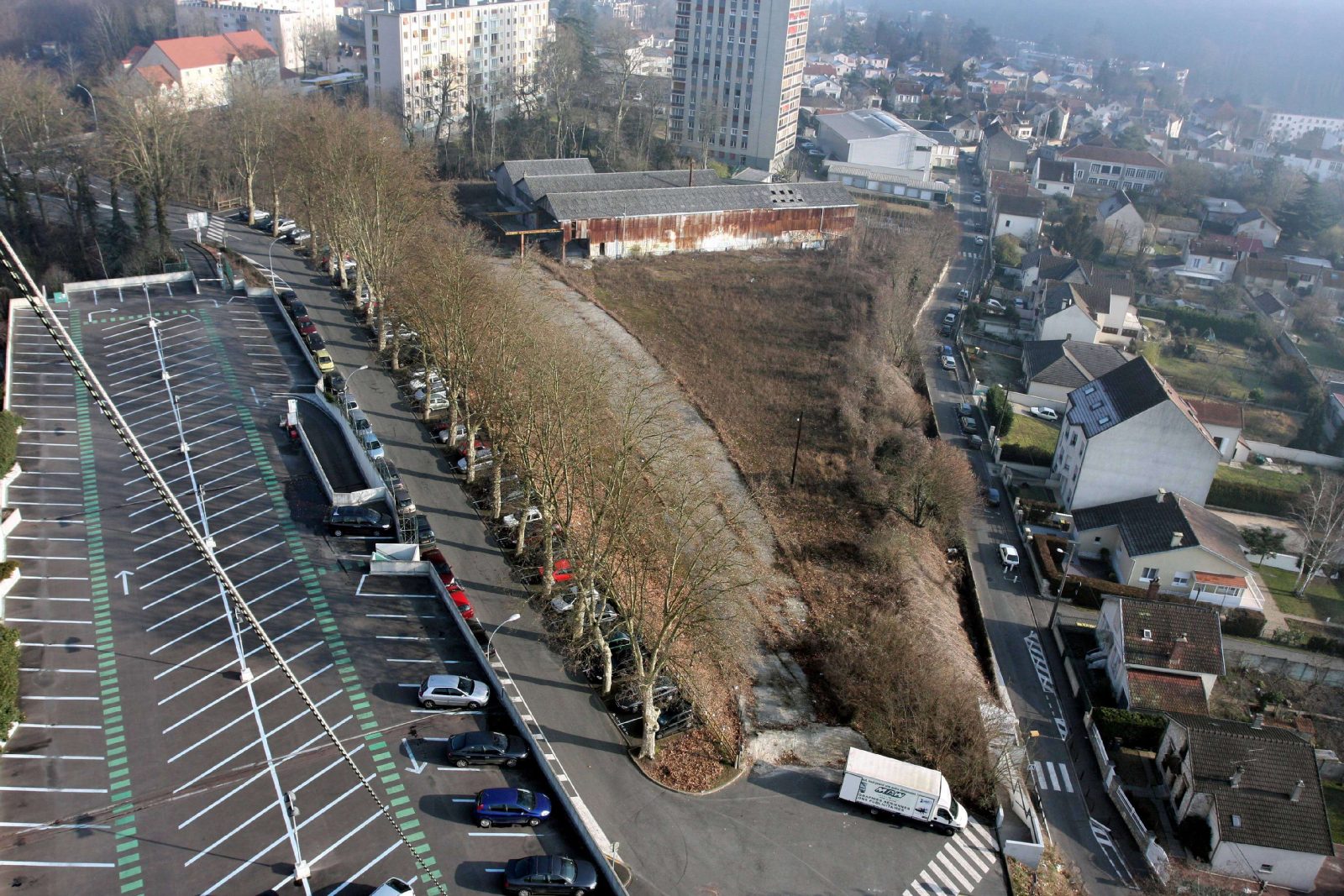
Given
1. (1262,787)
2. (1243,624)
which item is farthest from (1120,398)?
(1262,787)

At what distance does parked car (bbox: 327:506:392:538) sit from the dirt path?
11.5 m

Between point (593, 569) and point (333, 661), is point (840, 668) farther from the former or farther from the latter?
point (333, 661)

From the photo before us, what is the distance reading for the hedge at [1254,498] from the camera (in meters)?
46.5

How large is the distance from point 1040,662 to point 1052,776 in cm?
592

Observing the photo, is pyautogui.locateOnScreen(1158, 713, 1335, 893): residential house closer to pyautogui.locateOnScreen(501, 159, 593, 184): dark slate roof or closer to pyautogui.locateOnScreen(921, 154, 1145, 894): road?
pyautogui.locateOnScreen(921, 154, 1145, 894): road

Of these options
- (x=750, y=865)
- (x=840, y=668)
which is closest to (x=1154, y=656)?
(x=840, y=668)

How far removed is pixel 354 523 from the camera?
31078 mm

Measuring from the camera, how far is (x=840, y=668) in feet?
97.5

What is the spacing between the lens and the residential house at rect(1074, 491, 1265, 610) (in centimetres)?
3853

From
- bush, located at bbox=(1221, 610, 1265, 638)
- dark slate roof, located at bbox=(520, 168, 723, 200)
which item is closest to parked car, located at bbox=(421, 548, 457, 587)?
bush, located at bbox=(1221, 610, 1265, 638)

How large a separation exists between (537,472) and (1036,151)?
349 feet

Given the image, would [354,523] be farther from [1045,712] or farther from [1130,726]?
[1130,726]

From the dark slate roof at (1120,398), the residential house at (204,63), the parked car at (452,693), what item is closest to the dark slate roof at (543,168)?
the residential house at (204,63)

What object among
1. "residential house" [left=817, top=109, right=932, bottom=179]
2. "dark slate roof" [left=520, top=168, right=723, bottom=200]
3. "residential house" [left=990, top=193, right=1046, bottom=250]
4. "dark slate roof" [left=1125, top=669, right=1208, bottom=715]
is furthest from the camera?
"residential house" [left=817, top=109, right=932, bottom=179]
